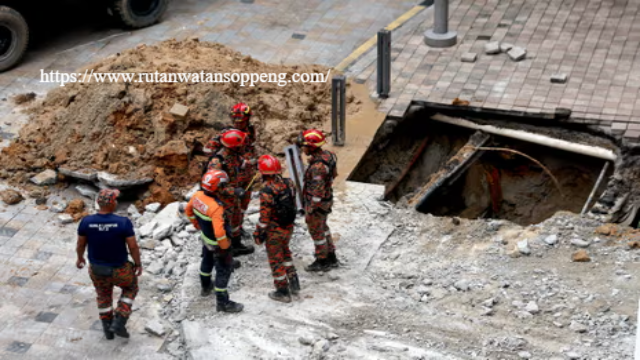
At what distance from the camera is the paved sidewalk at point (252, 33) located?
45.6ft

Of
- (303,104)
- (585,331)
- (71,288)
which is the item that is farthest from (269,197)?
(303,104)

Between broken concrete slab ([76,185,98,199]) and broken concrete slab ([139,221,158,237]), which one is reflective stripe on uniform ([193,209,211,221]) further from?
broken concrete slab ([76,185,98,199])

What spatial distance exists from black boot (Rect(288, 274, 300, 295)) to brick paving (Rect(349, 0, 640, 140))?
401 cm

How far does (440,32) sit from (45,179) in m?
6.31

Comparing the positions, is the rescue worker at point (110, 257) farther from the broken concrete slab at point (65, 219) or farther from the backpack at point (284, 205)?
the broken concrete slab at point (65, 219)

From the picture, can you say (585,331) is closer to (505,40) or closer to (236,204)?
(236,204)

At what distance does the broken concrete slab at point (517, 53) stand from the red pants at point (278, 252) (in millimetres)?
5917

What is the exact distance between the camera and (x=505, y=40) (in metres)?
13.7

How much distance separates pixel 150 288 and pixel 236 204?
1.22m

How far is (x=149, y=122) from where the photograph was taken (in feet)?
37.3

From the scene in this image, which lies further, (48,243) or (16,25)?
(16,25)

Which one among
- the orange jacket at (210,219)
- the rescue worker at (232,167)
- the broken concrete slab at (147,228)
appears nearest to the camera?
the orange jacket at (210,219)

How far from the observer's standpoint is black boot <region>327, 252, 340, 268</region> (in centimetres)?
923

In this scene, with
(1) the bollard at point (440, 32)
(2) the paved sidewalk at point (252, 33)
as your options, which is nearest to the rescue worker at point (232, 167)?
(2) the paved sidewalk at point (252, 33)
